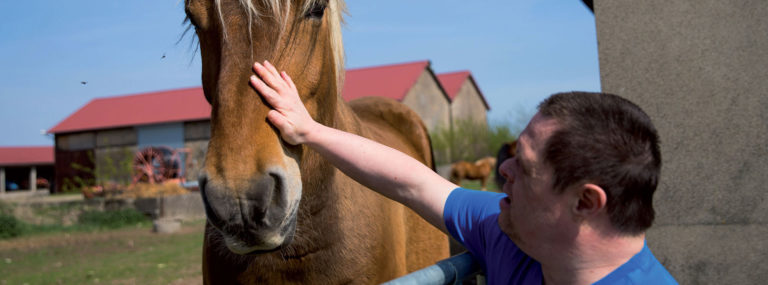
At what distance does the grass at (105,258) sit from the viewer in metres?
6.58

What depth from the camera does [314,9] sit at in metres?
1.84

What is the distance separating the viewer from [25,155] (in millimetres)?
42281

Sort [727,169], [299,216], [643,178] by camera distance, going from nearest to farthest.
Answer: [643,178] < [299,216] < [727,169]

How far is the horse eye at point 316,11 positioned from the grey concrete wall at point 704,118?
1451 mm

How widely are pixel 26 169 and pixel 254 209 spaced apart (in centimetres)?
5110

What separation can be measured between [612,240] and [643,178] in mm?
148

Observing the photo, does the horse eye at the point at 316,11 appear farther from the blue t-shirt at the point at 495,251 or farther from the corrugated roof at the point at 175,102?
the corrugated roof at the point at 175,102

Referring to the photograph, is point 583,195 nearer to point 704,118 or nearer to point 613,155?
point 613,155

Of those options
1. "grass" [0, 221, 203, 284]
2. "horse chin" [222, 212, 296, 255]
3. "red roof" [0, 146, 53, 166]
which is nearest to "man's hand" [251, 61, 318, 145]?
"horse chin" [222, 212, 296, 255]

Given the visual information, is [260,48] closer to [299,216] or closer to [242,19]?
[242,19]

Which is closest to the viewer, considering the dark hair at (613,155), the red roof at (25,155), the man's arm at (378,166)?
the dark hair at (613,155)

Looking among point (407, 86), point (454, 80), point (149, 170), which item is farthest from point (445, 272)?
point (454, 80)

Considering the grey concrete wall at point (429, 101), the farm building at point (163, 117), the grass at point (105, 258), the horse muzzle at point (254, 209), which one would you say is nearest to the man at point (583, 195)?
the horse muzzle at point (254, 209)

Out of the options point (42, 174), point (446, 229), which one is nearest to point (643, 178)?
point (446, 229)
